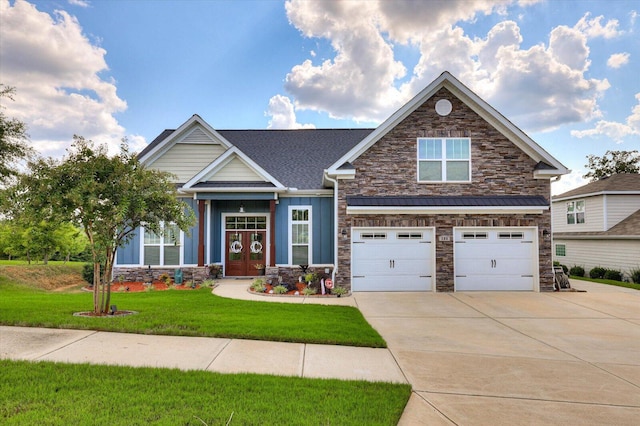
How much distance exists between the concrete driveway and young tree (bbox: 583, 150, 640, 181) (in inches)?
1367

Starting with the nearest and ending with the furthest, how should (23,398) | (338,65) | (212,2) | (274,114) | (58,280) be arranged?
(23,398) → (212,2) → (58,280) → (338,65) → (274,114)

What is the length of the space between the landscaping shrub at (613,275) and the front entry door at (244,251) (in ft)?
62.4

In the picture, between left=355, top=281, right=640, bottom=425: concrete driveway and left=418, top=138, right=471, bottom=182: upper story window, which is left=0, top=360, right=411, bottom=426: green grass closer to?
left=355, top=281, right=640, bottom=425: concrete driveway

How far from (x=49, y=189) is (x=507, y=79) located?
18630 mm

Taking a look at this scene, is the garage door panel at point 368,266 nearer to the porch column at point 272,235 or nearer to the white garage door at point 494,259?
the white garage door at point 494,259

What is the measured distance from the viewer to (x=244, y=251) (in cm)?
1602

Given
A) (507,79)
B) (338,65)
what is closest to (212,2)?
(338,65)

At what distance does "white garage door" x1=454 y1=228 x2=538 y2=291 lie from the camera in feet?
43.1

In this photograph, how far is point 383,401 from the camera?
409cm

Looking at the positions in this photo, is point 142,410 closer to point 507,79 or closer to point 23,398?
point 23,398

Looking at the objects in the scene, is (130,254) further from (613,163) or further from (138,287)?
(613,163)

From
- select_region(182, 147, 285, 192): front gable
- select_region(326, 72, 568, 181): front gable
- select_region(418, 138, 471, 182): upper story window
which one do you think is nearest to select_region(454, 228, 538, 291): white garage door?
select_region(418, 138, 471, 182): upper story window

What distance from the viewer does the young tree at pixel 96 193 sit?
24.3 feet

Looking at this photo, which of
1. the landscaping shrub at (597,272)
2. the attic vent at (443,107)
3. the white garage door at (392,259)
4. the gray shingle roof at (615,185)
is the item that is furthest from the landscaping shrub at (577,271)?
the attic vent at (443,107)
